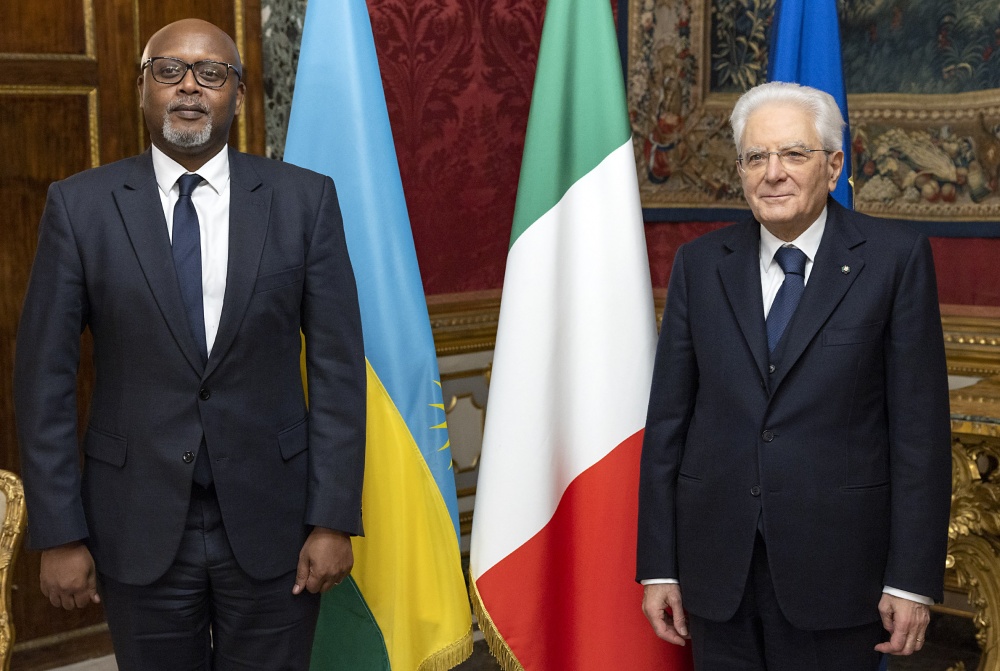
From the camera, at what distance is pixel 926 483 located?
1942 millimetres

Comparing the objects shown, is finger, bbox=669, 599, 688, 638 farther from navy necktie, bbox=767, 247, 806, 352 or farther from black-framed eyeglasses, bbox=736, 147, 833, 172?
black-framed eyeglasses, bbox=736, 147, 833, 172

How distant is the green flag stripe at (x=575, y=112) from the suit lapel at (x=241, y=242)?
78 cm

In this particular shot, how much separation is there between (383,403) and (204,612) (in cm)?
68

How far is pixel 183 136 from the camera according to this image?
6.49 ft

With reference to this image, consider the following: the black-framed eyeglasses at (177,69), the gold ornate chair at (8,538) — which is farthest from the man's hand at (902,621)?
the gold ornate chair at (8,538)

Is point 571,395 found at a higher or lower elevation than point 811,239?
lower

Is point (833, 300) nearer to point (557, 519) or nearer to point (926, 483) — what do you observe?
point (926, 483)

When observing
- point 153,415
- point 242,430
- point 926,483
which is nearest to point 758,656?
point 926,483

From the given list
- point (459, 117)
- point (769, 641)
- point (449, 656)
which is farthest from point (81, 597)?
point (459, 117)

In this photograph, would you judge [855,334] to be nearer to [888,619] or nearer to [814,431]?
[814,431]

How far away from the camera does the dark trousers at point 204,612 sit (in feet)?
6.40

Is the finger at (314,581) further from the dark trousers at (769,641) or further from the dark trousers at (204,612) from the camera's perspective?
the dark trousers at (769,641)

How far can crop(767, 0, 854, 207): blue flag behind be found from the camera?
265cm

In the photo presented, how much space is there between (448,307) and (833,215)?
91.1 inches
